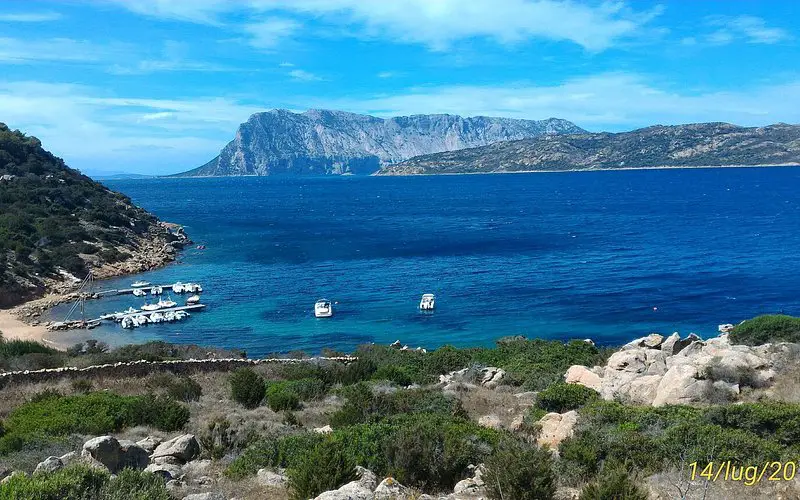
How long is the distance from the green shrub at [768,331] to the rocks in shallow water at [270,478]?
2179 cm

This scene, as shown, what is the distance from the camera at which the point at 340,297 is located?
158 ft

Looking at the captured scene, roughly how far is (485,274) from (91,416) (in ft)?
143

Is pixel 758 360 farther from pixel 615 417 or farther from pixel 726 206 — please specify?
pixel 726 206

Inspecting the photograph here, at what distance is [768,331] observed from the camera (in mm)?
24594

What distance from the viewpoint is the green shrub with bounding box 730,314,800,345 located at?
24078 millimetres

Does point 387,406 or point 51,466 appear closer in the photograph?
point 51,466

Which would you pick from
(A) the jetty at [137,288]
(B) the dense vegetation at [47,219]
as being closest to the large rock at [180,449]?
(A) the jetty at [137,288]

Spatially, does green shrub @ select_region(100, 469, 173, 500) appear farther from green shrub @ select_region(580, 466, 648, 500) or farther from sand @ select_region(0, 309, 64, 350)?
sand @ select_region(0, 309, 64, 350)

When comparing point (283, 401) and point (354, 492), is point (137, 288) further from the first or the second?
point (354, 492)

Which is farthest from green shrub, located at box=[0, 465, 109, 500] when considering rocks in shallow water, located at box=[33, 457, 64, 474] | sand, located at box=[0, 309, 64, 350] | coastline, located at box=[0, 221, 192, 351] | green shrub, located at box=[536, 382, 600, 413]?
sand, located at box=[0, 309, 64, 350]

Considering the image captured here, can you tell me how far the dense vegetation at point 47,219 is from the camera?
2026 inches

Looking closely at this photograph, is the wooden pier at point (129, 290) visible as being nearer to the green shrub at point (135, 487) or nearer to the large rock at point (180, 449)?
the large rock at point (180, 449)

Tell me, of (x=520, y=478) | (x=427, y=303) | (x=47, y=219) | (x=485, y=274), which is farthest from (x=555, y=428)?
(x=47, y=219)

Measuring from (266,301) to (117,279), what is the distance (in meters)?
18.3
